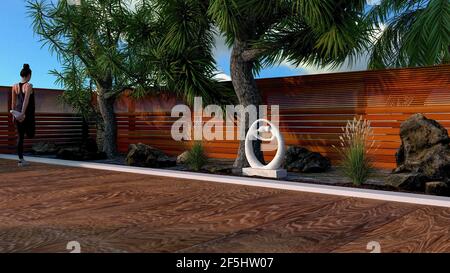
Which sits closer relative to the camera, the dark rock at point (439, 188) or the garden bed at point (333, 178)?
the dark rock at point (439, 188)

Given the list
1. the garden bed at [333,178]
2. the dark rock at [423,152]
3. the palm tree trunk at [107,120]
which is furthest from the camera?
the palm tree trunk at [107,120]

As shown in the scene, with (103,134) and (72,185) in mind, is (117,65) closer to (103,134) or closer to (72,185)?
(103,134)

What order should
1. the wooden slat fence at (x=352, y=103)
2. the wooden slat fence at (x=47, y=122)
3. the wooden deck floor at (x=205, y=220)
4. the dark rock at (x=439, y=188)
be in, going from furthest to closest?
the wooden slat fence at (x=47, y=122) < the wooden slat fence at (x=352, y=103) < the dark rock at (x=439, y=188) < the wooden deck floor at (x=205, y=220)

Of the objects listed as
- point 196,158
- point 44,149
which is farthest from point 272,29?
point 44,149

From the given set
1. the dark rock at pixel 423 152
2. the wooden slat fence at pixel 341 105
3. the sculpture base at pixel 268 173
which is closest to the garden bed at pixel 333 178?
the sculpture base at pixel 268 173

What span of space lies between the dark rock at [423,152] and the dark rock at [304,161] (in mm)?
1576

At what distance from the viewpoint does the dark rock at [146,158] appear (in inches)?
408

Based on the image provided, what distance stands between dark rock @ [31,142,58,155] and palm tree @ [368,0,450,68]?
1174 centimetres

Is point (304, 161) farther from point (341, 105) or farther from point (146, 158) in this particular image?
point (146, 158)

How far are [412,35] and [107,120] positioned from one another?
32.8 feet

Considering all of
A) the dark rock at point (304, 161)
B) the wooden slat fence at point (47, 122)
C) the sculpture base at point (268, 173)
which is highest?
the wooden slat fence at point (47, 122)

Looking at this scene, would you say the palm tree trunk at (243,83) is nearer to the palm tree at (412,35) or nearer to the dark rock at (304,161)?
the dark rock at (304,161)

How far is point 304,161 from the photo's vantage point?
9.27 m

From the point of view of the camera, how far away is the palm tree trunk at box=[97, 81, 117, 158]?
13414 mm
